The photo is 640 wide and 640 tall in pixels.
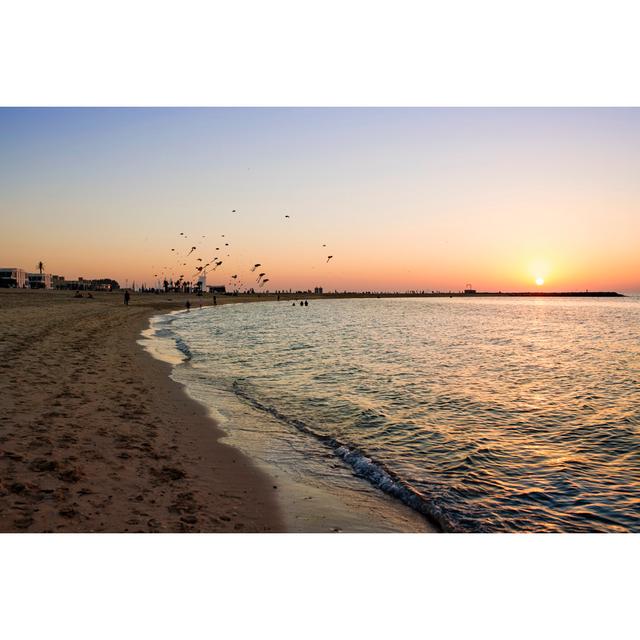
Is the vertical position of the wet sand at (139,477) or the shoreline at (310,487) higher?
the wet sand at (139,477)

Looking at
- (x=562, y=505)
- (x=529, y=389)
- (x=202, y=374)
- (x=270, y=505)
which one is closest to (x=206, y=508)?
(x=270, y=505)

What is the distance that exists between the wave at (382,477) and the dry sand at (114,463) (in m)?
2.41

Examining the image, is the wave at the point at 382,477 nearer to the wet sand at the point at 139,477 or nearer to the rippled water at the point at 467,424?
the rippled water at the point at 467,424

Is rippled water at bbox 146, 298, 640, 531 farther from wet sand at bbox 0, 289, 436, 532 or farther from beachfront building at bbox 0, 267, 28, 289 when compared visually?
beachfront building at bbox 0, 267, 28, 289

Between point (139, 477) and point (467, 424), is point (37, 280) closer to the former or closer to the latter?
point (467, 424)

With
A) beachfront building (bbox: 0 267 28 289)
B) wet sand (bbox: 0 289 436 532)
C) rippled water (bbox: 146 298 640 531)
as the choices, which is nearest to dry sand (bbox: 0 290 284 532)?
wet sand (bbox: 0 289 436 532)

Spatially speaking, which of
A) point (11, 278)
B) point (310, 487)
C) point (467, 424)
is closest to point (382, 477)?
point (310, 487)

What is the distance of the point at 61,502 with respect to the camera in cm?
698

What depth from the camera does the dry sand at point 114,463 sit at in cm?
684

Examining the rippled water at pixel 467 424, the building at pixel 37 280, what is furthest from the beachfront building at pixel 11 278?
the rippled water at pixel 467 424

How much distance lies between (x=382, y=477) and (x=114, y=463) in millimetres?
5479

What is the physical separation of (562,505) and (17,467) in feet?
33.1

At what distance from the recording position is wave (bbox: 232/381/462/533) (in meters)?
8.20

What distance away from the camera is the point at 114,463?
29.3ft
